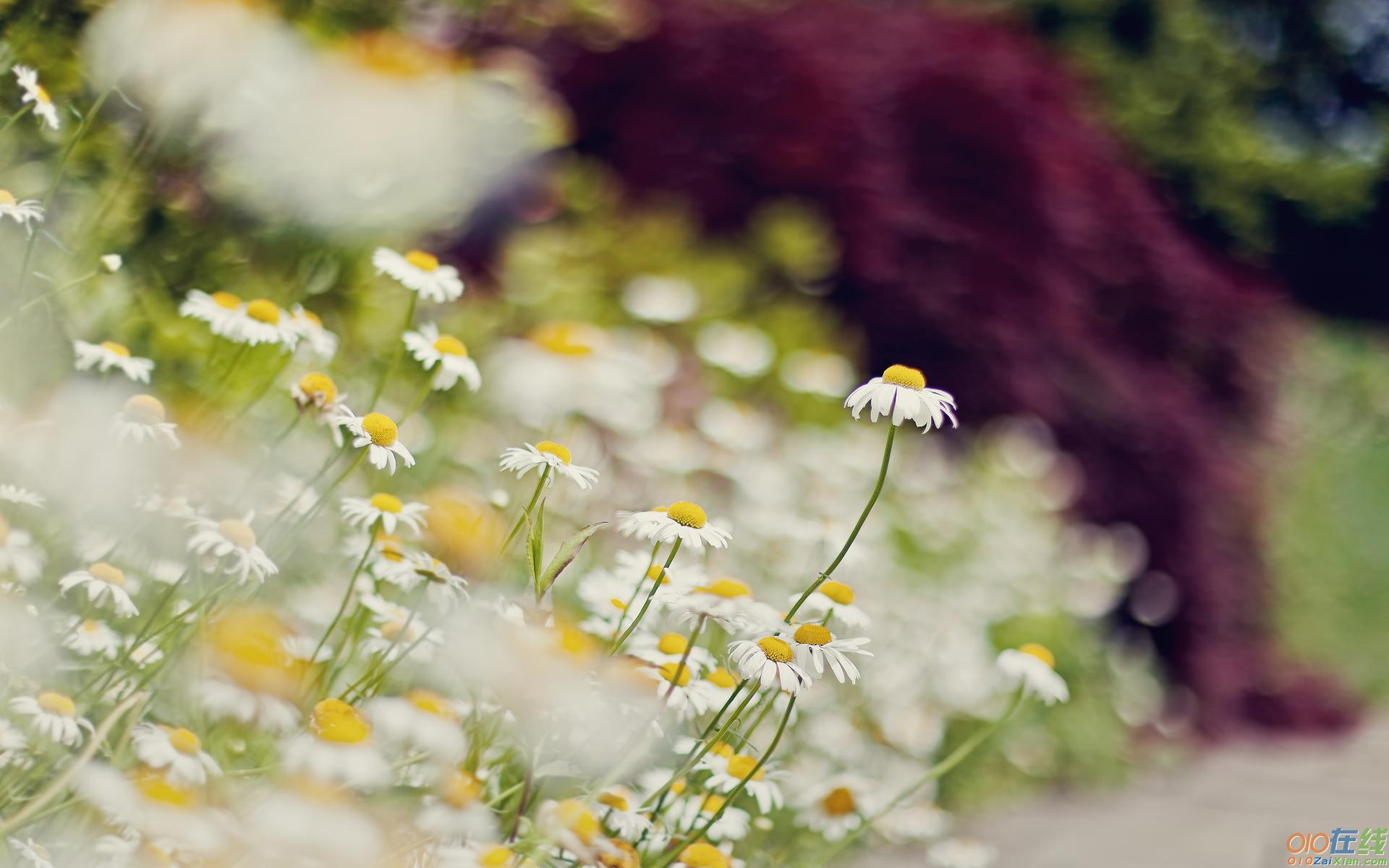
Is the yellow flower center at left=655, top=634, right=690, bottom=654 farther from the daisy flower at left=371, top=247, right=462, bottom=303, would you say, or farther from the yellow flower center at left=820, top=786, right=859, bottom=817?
the daisy flower at left=371, top=247, right=462, bottom=303

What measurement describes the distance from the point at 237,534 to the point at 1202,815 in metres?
3.05

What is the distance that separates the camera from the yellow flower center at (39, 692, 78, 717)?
111 cm

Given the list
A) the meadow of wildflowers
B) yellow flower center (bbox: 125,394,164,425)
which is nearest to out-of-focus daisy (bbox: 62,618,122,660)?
the meadow of wildflowers

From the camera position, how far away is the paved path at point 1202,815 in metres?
2.86

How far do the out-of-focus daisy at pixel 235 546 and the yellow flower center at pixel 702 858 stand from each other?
48cm

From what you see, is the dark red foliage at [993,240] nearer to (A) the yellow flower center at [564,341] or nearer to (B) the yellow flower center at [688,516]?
(A) the yellow flower center at [564,341]

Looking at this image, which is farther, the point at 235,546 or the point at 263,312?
the point at 263,312

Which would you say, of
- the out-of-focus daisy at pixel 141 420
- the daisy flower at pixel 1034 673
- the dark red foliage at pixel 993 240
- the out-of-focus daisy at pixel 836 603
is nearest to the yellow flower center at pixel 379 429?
the out-of-focus daisy at pixel 141 420

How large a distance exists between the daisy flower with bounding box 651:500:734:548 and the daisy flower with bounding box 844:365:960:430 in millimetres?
168

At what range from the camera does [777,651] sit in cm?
104

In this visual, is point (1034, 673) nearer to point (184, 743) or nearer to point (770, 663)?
point (770, 663)

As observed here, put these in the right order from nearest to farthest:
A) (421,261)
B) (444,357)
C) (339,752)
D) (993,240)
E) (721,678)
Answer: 1. (339,752)
2. (721,678)
3. (444,357)
4. (421,261)
5. (993,240)

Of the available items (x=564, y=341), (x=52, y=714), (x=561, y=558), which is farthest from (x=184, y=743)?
(x=564, y=341)

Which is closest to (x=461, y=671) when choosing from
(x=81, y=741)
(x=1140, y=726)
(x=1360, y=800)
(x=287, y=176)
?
(x=81, y=741)
